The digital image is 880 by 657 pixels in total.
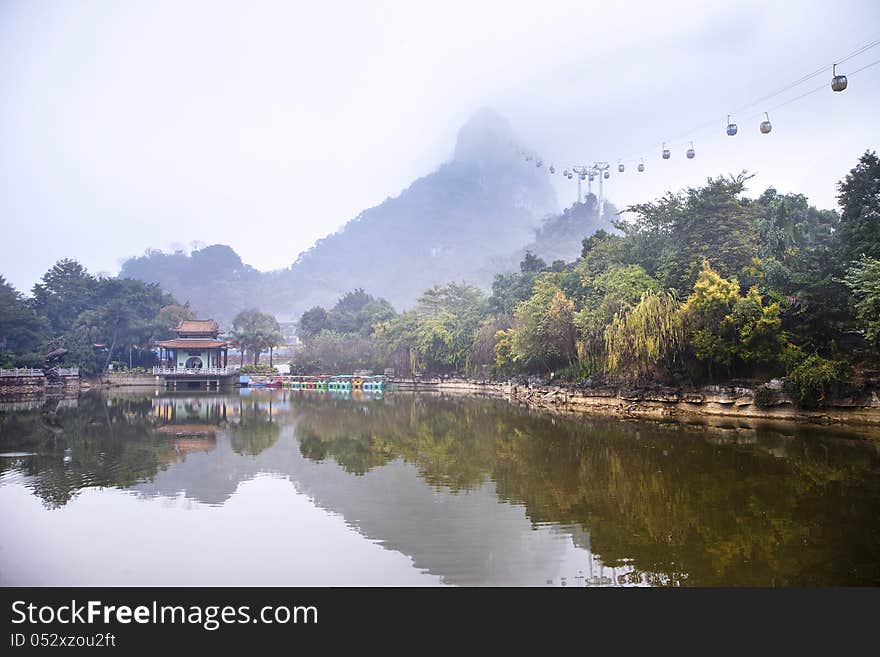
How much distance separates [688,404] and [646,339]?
2266 mm

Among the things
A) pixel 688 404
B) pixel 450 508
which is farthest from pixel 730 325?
pixel 450 508

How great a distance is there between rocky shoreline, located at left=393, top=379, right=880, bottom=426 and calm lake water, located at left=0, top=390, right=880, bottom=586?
3.80 feet

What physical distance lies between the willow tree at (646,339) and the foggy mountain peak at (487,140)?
13517 centimetres

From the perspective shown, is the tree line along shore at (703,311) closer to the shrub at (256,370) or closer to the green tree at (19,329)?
the green tree at (19,329)

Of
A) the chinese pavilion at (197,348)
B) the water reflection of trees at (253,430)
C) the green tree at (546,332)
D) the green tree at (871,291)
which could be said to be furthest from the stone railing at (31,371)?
the green tree at (871,291)

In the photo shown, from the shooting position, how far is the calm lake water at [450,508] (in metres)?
6.23

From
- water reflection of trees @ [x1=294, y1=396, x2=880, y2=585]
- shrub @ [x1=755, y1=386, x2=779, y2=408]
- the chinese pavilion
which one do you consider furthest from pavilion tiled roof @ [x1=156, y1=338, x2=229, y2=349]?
shrub @ [x1=755, y1=386, x2=779, y2=408]

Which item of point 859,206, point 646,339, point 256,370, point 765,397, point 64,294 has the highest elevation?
point 64,294

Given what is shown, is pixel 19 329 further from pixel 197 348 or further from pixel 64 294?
pixel 64 294

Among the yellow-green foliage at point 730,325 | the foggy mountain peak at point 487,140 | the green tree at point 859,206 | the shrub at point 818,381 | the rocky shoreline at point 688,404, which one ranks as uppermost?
the foggy mountain peak at point 487,140

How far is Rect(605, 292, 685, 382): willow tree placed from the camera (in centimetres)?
1917

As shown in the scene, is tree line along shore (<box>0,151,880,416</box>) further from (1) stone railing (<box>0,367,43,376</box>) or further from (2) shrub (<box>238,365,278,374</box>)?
(2) shrub (<box>238,365,278,374</box>)

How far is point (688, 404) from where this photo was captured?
757 inches

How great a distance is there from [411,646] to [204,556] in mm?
3291
